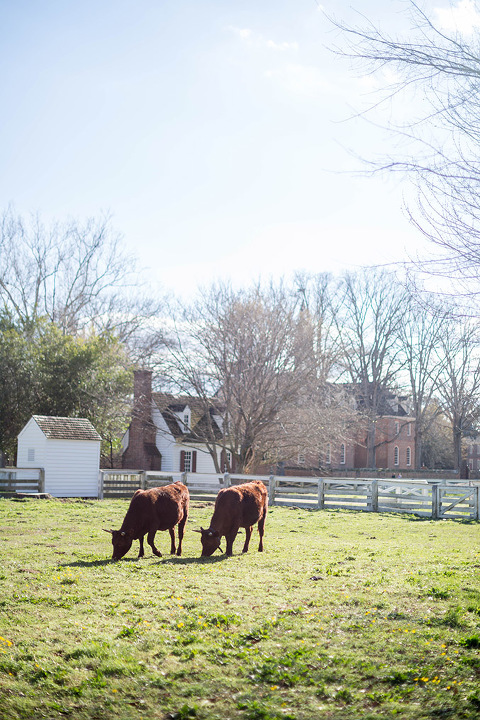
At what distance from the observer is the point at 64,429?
2934 cm

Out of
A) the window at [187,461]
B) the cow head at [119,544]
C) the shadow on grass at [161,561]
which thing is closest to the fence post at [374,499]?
Result: the shadow on grass at [161,561]

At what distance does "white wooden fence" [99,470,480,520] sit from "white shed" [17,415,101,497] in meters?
0.82

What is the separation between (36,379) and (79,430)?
6.70 metres

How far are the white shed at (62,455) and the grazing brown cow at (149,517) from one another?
16.3 meters

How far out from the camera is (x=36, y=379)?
35.2 meters

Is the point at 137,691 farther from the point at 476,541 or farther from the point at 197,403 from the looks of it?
the point at 197,403

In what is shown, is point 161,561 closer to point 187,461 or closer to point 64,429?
point 64,429

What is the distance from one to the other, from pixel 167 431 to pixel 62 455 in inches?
306

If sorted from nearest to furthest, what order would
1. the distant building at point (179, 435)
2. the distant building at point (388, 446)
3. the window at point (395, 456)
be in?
the distant building at point (179, 435), the distant building at point (388, 446), the window at point (395, 456)

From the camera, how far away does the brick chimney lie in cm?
3466

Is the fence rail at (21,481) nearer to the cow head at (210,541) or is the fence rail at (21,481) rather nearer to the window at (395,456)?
the cow head at (210,541)

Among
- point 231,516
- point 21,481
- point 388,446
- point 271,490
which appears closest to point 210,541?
point 231,516

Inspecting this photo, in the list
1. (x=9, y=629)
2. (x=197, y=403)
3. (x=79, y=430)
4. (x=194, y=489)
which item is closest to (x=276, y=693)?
(x=9, y=629)

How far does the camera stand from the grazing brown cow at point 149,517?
12.2 metres
